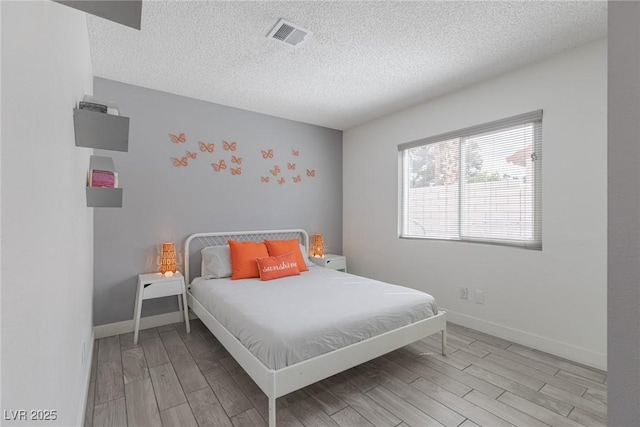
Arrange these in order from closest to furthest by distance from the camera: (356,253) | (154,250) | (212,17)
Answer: (212,17) → (154,250) → (356,253)

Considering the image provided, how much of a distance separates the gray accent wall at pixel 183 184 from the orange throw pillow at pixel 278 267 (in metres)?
0.76

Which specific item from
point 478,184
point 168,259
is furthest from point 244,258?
point 478,184

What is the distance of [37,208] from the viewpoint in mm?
834

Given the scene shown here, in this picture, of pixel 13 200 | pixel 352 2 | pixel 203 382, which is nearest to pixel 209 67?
pixel 352 2

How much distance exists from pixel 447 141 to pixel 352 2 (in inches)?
76.8

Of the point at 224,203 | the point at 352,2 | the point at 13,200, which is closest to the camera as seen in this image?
the point at 13,200

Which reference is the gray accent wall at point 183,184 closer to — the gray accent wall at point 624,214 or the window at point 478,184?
the window at point 478,184

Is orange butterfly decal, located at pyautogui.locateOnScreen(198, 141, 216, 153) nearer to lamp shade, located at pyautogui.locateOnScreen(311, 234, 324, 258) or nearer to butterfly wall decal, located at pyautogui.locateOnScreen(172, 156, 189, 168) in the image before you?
butterfly wall decal, located at pyautogui.locateOnScreen(172, 156, 189, 168)

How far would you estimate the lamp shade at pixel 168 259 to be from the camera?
3.03 meters

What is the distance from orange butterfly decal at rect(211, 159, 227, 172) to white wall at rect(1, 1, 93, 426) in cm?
209

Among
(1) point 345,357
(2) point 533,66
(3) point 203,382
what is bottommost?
(3) point 203,382

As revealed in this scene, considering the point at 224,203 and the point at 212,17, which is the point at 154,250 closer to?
the point at 224,203

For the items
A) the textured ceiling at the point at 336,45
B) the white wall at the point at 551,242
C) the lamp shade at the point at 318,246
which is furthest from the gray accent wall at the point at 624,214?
the lamp shade at the point at 318,246

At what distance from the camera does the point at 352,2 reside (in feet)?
6.13
